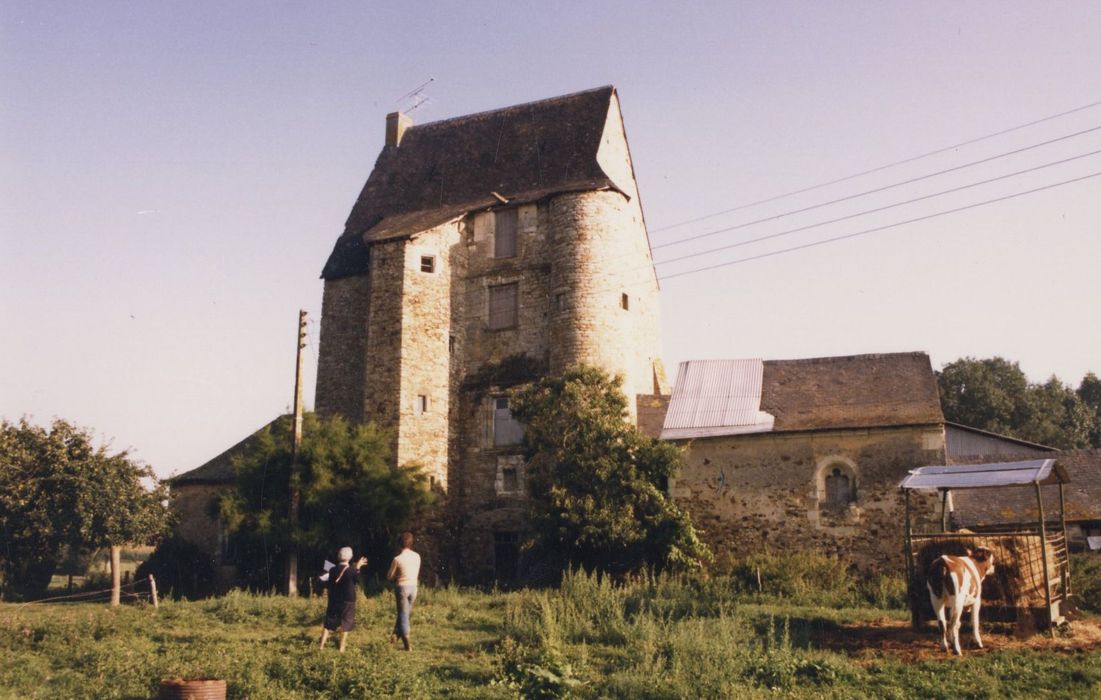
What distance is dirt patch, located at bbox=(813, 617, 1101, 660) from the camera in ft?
42.3

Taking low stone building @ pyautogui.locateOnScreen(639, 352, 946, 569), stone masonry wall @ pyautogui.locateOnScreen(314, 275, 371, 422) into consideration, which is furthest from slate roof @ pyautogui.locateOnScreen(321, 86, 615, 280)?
low stone building @ pyautogui.locateOnScreen(639, 352, 946, 569)

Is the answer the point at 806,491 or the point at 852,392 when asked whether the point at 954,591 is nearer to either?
the point at 806,491

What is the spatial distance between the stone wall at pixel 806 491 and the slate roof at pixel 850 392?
0.34 meters

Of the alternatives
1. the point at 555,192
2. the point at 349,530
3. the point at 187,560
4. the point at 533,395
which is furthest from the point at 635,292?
the point at 187,560

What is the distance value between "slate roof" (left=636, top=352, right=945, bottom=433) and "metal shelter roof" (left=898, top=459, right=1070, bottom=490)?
7.27 metres

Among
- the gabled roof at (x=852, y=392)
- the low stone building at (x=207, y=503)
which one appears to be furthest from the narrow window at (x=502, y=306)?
the low stone building at (x=207, y=503)

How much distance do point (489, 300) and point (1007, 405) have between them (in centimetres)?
2989

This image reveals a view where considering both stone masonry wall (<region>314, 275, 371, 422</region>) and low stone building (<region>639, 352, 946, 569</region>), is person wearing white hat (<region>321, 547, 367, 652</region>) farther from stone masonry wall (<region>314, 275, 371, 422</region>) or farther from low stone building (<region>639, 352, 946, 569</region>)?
stone masonry wall (<region>314, 275, 371, 422</region>)

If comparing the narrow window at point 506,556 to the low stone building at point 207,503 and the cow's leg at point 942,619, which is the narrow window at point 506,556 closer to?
the low stone building at point 207,503

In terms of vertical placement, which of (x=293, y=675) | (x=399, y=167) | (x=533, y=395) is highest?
(x=399, y=167)

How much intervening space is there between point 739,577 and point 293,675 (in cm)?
1191

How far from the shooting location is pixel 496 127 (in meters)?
33.1

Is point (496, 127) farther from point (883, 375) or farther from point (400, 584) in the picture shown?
point (400, 584)

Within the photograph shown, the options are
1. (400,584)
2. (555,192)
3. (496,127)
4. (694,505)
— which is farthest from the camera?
(496,127)
